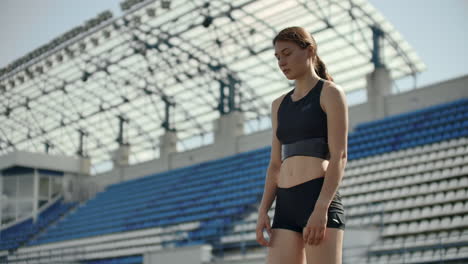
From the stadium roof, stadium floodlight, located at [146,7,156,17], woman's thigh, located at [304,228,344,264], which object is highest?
stadium floodlight, located at [146,7,156,17]

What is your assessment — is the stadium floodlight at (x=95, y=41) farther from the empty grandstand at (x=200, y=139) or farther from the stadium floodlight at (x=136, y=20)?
the stadium floodlight at (x=136, y=20)

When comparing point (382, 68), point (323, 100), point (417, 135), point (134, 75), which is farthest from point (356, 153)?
point (323, 100)

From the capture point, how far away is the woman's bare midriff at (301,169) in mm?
2699

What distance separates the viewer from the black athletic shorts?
2.63m

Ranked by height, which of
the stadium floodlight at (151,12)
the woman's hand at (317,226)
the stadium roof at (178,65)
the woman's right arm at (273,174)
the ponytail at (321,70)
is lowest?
the woman's hand at (317,226)

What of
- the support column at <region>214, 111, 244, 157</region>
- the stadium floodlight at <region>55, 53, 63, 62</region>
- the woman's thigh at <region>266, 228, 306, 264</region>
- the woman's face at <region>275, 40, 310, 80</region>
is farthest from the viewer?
the stadium floodlight at <region>55, 53, 63, 62</region>

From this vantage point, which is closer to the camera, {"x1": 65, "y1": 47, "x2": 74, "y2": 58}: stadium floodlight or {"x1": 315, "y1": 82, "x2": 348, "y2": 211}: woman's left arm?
{"x1": 315, "y1": 82, "x2": 348, "y2": 211}: woman's left arm

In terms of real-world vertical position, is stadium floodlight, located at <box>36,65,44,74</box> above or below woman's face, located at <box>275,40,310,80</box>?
above

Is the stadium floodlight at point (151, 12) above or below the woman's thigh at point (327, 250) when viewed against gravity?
above

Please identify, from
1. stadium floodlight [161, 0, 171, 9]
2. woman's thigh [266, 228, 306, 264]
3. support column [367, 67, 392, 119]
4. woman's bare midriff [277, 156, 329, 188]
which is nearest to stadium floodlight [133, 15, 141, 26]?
Result: stadium floodlight [161, 0, 171, 9]

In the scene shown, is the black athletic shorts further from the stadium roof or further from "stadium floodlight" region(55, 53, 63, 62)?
"stadium floodlight" region(55, 53, 63, 62)

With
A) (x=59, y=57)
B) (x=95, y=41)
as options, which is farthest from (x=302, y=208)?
(x=59, y=57)

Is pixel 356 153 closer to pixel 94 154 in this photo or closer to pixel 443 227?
pixel 443 227

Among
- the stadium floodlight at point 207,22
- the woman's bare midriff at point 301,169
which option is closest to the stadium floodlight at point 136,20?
the stadium floodlight at point 207,22
